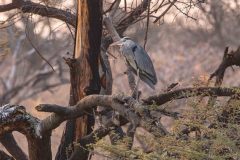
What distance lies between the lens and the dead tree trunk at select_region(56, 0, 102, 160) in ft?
15.4

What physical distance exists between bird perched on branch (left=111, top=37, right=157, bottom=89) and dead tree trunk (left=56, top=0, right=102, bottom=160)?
650 mm

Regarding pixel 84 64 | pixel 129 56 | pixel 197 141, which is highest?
pixel 129 56

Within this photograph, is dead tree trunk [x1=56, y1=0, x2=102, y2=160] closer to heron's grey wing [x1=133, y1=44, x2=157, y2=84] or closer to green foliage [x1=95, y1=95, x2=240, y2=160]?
heron's grey wing [x1=133, y1=44, x2=157, y2=84]

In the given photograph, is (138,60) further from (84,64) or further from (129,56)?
(84,64)

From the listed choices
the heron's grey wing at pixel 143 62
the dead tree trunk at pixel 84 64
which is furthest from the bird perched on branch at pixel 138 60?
the dead tree trunk at pixel 84 64

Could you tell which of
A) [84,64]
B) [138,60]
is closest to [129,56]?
[138,60]

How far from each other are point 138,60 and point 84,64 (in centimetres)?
90

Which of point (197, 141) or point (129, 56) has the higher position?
point (129, 56)

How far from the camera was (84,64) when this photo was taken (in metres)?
4.79

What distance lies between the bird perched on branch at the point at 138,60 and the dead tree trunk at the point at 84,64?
0.65m

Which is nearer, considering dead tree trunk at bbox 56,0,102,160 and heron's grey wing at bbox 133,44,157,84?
heron's grey wing at bbox 133,44,157,84

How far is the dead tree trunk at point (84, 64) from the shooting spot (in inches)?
184

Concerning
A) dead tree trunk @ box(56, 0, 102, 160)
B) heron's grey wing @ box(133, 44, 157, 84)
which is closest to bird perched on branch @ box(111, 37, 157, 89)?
heron's grey wing @ box(133, 44, 157, 84)

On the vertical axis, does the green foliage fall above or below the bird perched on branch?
below
